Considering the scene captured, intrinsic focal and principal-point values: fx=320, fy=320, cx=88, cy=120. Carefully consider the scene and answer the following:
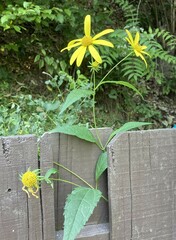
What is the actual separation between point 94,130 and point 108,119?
6.12 ft

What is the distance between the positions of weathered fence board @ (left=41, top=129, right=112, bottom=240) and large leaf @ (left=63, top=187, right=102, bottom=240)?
8 centimetres

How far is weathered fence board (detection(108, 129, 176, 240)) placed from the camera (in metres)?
1.02

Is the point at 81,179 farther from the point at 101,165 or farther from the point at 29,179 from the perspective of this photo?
the point at 29,179

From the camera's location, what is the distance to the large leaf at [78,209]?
84 cm

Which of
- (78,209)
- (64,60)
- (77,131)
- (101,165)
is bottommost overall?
(78,209)

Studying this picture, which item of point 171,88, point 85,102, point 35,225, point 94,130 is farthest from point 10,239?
point 171,88

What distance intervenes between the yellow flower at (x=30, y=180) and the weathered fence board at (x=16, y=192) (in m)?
0.03

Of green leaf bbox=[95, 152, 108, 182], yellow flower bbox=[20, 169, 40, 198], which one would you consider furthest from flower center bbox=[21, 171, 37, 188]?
green leaf bbox=[95, 152, 108, 182]

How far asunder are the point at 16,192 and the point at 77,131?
0.83 ft

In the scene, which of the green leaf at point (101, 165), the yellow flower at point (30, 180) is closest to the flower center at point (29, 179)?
the yellow flower at point (30, 180)

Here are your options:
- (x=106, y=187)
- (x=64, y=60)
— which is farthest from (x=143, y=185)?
(x=64, y=60)

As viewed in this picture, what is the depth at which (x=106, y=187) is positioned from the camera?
41.3 inches

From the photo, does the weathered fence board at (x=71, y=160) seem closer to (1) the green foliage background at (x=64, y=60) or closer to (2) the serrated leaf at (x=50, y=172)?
(2) the serrated leaf at (x=50, y=172)

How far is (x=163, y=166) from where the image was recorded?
1.10 metres
